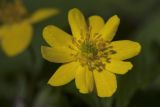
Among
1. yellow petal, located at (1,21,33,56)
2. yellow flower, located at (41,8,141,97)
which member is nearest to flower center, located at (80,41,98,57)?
yellow flower, located at (41,8,141,97)

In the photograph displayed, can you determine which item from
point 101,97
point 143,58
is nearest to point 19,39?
point 143,58

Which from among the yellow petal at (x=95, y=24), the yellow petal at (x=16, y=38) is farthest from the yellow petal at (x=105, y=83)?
the yellow petal at (x=16, y=38)

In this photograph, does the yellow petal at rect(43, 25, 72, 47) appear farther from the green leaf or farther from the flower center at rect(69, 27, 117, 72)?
the green leaf

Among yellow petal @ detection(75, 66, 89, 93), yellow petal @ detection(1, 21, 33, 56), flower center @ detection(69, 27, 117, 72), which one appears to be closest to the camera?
yellow petal @ detection(75, 66, 89, 93)

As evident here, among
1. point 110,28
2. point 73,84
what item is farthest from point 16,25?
point 110,28

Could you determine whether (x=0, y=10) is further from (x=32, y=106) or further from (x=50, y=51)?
(x=50, y=51)

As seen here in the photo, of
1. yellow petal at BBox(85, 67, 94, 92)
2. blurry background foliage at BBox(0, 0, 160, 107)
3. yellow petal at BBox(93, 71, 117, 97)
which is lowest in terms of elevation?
blurry background foliage at BBox(0, 0, 160, 107)
